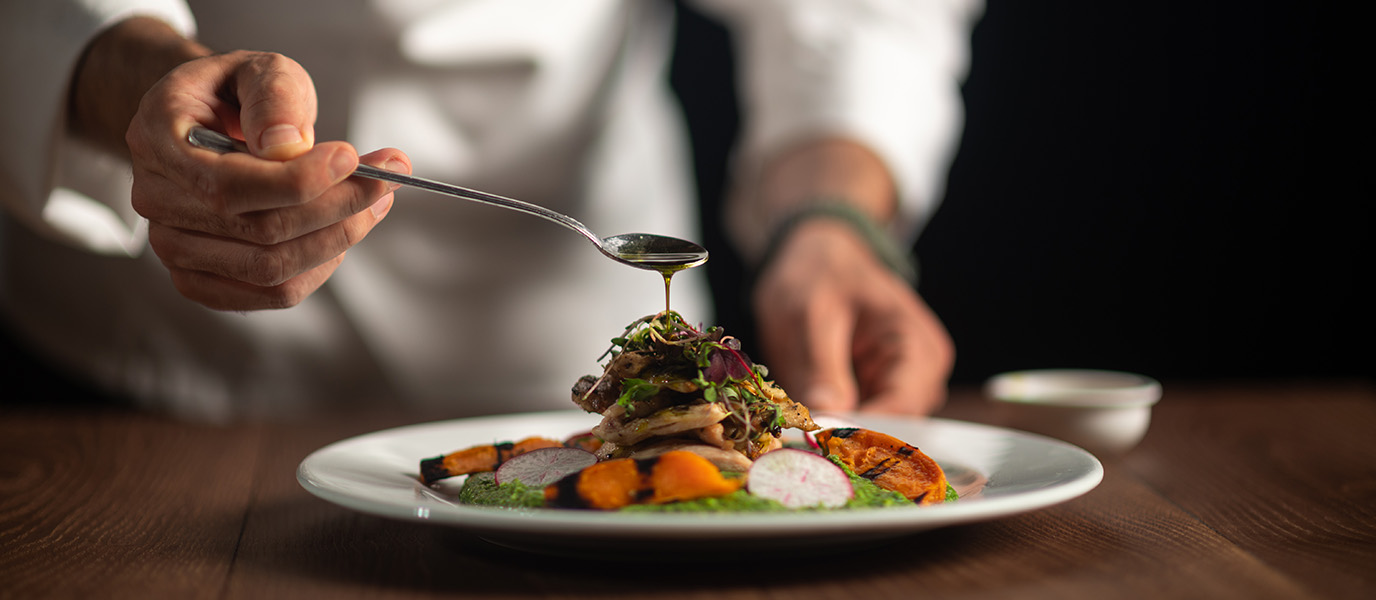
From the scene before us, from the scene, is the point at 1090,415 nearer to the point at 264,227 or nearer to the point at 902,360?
the point at 902,360

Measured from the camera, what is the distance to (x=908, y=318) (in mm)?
2609

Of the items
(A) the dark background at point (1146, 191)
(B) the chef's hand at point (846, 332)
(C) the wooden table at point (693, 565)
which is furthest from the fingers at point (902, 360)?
(A) the dark background at point (1146, 191)

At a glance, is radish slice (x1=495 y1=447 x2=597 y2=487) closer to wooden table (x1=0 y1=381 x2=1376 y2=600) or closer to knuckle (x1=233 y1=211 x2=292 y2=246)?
wooden table (x1=0 y1=381 x2=1376 y2=600)

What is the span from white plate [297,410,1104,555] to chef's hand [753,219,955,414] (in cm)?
36

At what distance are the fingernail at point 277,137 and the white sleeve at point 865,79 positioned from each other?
87.5 inches

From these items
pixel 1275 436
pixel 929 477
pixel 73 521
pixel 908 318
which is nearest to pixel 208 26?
pixel 73 521

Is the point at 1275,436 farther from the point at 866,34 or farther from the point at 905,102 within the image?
the point at 866,34

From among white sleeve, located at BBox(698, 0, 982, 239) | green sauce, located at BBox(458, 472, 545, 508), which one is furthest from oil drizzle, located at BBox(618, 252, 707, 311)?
white sleeve, located at BBox(698, 0, 982, 239)

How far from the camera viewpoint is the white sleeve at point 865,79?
3.32 m

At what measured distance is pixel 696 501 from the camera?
125cm

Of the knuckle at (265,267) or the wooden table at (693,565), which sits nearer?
the wooden table at (693,565)

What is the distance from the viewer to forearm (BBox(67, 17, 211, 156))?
174 centimetres

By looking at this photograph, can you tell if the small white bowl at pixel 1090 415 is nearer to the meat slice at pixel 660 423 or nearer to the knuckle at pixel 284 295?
the meat slice at pixel 660 423

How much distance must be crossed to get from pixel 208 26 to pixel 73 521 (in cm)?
161
